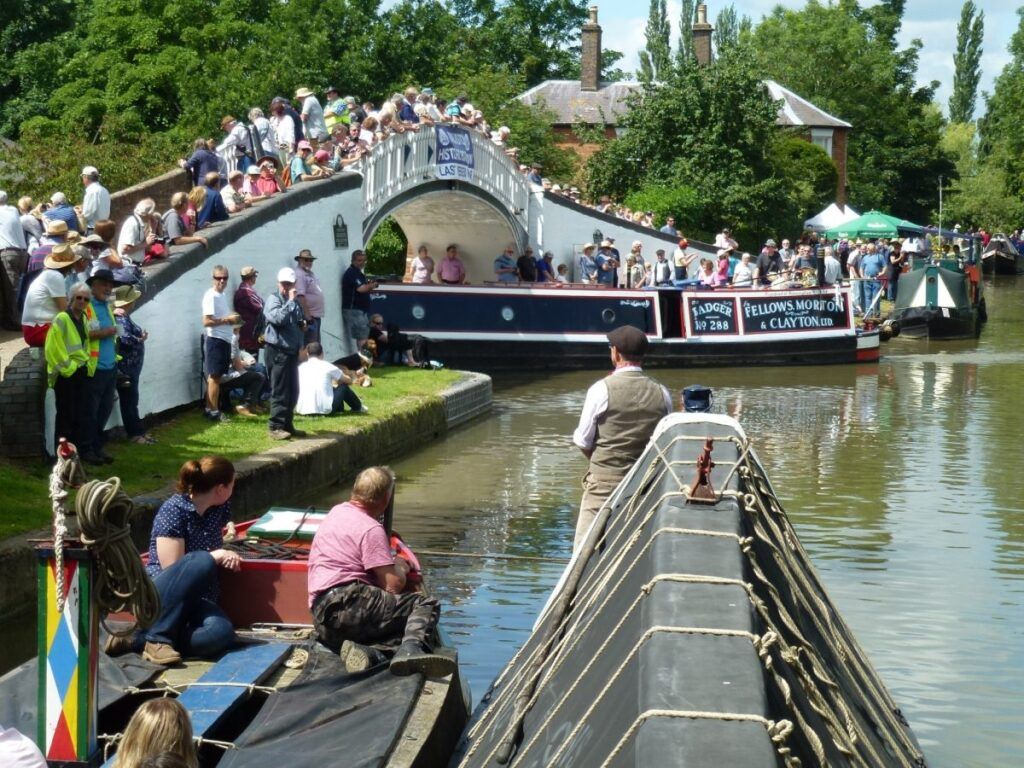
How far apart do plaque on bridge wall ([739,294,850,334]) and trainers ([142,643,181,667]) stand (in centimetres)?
2240

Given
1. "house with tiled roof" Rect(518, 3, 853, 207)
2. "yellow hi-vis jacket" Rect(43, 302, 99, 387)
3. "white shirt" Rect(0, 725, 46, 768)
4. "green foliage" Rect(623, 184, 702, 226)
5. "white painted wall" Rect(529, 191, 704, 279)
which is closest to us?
"white shirt" Rect(0, 725, 46, 768)

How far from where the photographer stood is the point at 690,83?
44.5m

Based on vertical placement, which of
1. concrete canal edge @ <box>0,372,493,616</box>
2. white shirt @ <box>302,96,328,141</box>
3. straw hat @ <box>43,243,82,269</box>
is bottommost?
concrete canal edge @ <box>0,372,493,616</box>

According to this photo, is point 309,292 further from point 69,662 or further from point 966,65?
point 966,65

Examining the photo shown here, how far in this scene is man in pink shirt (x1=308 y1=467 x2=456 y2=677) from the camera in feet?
25.1

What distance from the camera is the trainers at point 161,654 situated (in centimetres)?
746

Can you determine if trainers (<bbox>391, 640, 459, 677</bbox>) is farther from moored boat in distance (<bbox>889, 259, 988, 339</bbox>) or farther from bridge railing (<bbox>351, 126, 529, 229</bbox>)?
moored boat in distance (<bbox>889, 259, 988, 339</bbox>)

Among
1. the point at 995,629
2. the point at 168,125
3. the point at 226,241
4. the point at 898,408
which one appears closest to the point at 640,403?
the point at 995,629

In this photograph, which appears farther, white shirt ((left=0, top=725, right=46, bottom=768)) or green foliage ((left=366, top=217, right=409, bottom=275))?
green foliage ((left=366, top=217, right=409, bottom=275))

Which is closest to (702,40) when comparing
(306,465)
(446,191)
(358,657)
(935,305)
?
(935,305)

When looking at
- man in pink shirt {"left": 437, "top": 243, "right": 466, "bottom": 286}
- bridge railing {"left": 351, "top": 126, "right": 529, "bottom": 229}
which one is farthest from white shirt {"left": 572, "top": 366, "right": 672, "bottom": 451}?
man in pink shirt {"left": 437, "top": 243, "right": 466, "bottom": 286}

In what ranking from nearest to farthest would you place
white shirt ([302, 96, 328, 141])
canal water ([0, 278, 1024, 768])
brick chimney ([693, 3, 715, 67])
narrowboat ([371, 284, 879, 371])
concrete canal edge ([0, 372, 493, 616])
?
1. canal water ([0, 278, 1024, 768])
2. concrete canal edge ([0, 372, 493, 616])
3. white shirt ([302, 96, 328, 141])
4. narrowboat ([371, 284, 879, 371])
5. brick chimney ([693, 3, 715, 67])

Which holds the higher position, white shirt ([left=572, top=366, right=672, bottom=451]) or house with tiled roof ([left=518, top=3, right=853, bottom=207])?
house with tiled roof ([left=518, top=3, right=853, bottom=207])

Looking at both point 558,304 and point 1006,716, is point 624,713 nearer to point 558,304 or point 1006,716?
point 1006,716
